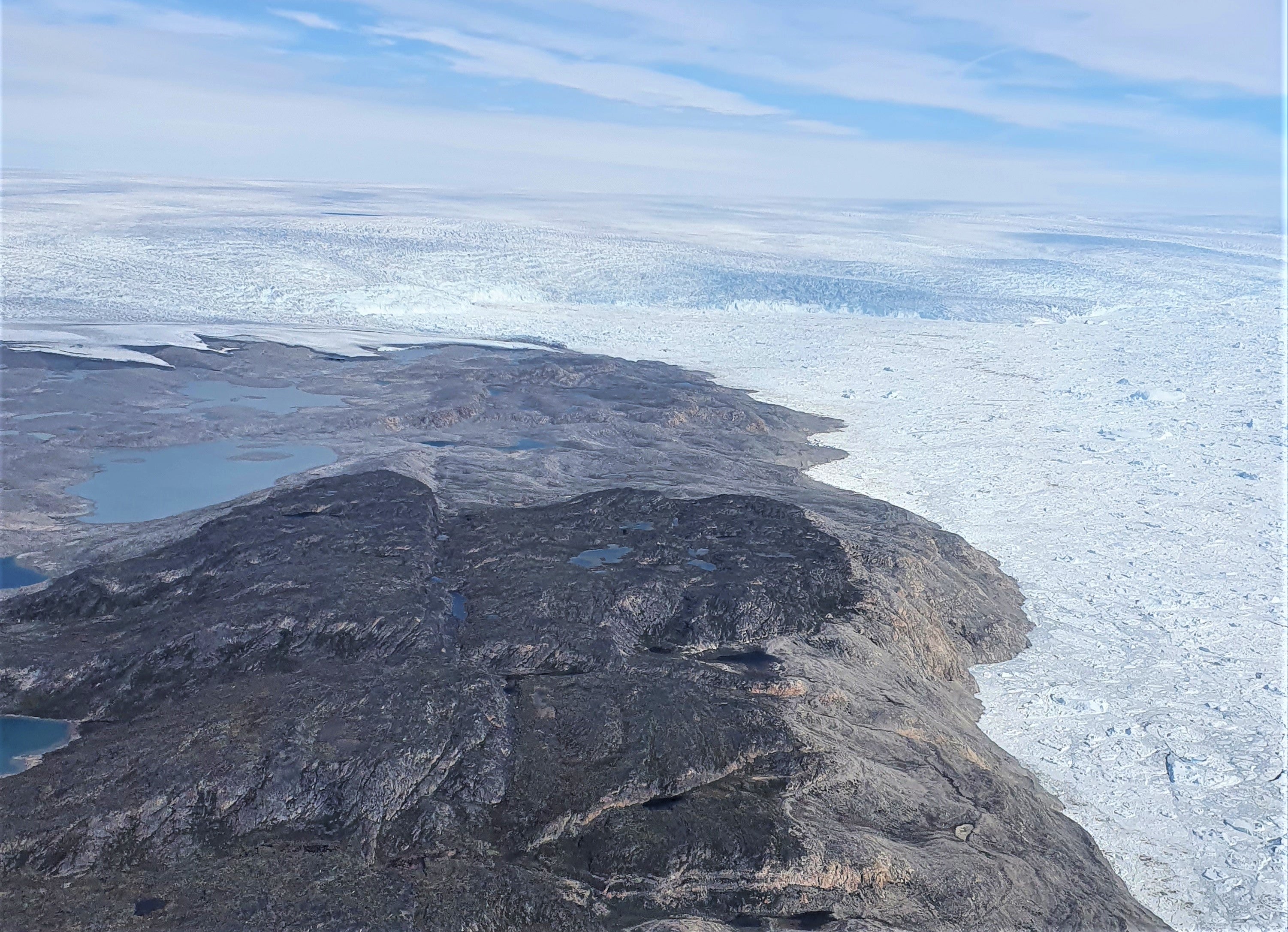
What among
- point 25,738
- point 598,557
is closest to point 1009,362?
point 598,557

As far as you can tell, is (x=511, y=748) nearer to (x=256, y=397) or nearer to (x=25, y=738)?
(x=25, y=738)

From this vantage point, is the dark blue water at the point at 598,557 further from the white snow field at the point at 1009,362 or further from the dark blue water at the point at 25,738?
the dark blue water at the point at 25,738

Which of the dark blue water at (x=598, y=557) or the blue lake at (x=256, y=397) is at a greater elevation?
the dark blue water at (x=598, y=557)

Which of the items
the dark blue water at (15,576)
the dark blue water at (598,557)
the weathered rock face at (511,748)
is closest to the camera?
the weathered rock face at (511,748)

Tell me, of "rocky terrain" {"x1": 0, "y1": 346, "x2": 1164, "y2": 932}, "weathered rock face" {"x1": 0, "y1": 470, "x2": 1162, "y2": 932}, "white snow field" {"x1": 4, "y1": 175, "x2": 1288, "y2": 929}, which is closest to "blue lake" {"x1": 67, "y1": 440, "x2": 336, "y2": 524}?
"rocky terrain" {"x1": 0, "y1": 346, "x2": 1164, "y2": 932}

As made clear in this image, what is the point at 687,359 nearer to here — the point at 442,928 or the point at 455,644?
the point at 455,644

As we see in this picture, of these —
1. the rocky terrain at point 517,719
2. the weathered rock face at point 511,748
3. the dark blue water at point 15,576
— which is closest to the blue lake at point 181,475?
the rocky terrain at point 517,719

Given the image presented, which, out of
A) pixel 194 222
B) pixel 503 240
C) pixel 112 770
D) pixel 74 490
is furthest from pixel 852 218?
pixel 112 770
